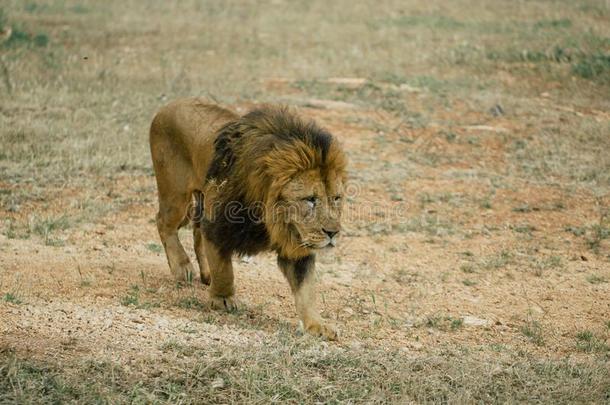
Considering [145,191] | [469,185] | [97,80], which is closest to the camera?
[145,191]

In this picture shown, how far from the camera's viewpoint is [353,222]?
26.9 feet

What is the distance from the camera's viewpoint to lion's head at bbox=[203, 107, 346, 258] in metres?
5.08

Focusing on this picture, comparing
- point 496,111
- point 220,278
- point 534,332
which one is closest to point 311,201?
point 220,278

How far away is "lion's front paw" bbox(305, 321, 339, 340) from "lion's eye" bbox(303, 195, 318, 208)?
0.79 metres

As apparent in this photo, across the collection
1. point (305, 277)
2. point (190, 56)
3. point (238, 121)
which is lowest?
point (190, 56)

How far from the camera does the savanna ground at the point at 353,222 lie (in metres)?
4.55

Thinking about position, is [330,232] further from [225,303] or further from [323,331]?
[225,303]

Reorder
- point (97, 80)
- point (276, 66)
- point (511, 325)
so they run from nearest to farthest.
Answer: point (511, 325), point (97, 80), point (276, 66)

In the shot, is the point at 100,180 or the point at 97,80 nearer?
the point at 100,180

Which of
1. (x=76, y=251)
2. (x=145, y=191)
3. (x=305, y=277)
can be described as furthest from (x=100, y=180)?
(x=305, y=277)

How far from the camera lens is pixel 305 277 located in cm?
545

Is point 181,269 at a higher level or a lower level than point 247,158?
lower

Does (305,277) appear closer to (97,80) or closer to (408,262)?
(408,262)

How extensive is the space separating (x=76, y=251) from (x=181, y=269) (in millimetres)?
1040
